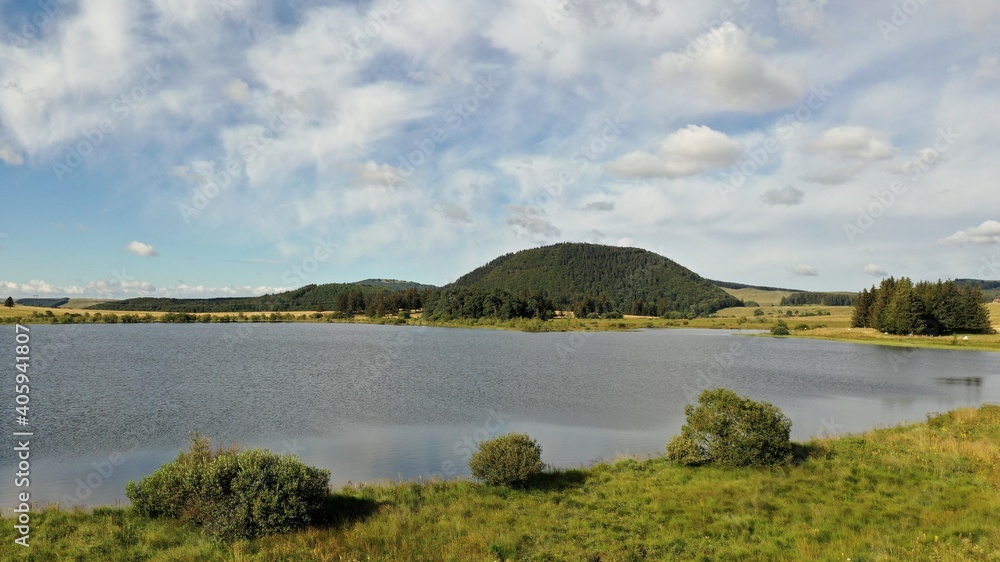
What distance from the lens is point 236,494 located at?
13688mm

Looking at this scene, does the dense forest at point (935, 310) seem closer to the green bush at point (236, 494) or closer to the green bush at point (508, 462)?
the green bush at point (508, 462)

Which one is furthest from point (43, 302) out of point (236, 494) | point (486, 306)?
point (236, 494)

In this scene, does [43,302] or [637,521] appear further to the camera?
[43,302]

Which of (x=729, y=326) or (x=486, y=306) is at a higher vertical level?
(x=486, y=306)

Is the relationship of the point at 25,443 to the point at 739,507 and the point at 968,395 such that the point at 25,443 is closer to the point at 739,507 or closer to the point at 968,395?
the point at 739,507

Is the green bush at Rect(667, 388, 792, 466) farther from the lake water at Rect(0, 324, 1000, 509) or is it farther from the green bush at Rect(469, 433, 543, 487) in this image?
the green bush at Rect(469, 433, 543, 487)

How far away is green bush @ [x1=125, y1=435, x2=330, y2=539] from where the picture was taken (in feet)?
43.9

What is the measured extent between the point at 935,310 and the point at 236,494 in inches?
5456

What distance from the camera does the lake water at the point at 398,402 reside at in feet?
74.2

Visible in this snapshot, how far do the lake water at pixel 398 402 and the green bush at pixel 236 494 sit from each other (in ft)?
13.7

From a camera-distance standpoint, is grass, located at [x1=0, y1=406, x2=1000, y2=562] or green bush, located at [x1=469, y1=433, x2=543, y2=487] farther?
green bush, located at [x1=469, y1=433, x2=543, y2=487]

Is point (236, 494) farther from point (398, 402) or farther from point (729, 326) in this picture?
point (729, 326)

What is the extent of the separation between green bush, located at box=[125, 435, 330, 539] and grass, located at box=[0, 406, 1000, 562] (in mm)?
452

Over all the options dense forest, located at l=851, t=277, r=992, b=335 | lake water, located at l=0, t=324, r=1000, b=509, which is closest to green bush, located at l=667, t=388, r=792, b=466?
lake water, located at l=0, t=324, r=1000, b=509
